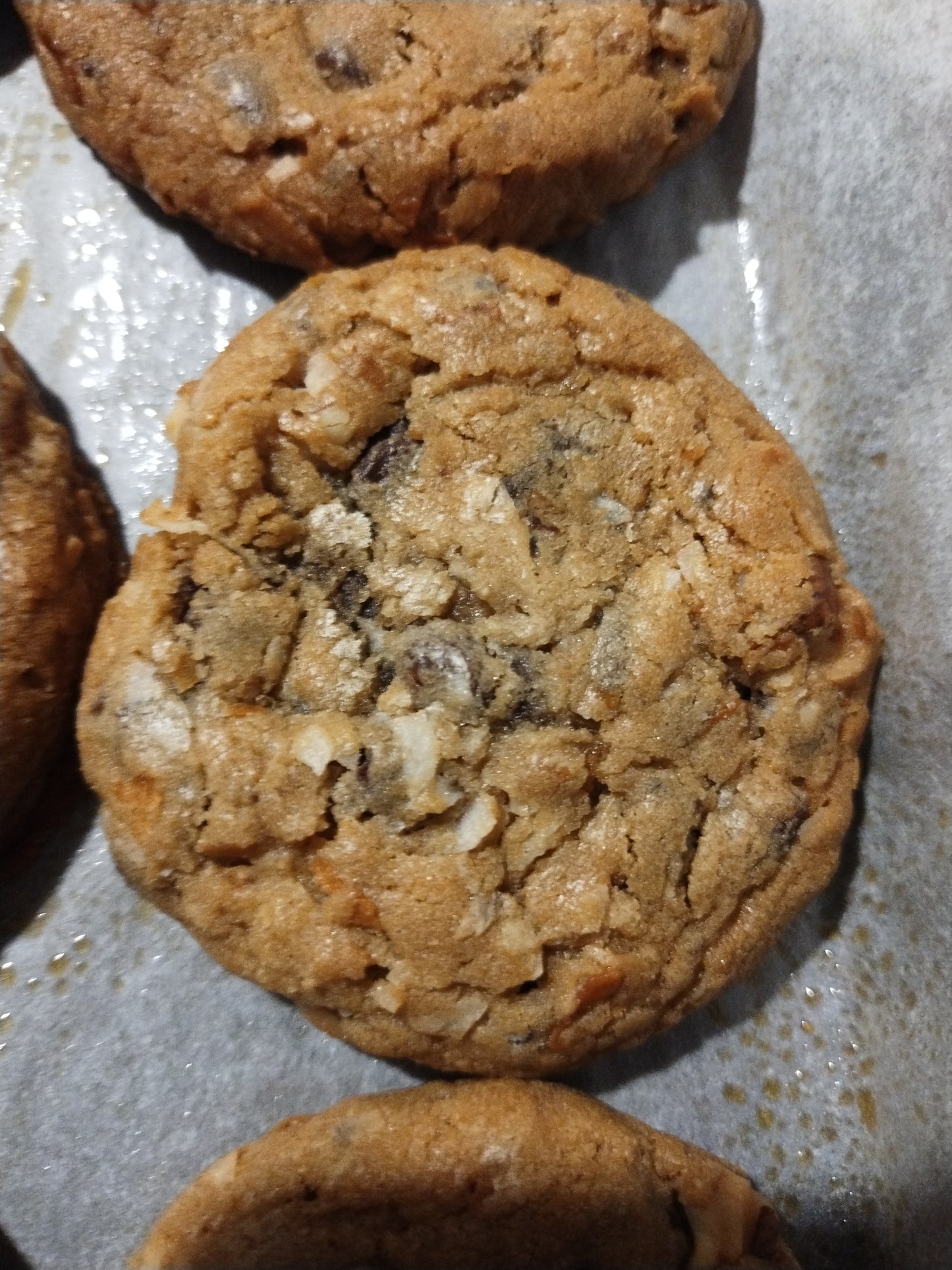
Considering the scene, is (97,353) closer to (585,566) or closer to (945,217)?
(585,566)

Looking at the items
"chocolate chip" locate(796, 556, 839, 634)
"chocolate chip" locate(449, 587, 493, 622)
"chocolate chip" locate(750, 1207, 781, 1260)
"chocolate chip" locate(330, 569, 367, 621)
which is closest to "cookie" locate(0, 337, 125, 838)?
"chocolate chip" locate(330, 569, 367, 621)

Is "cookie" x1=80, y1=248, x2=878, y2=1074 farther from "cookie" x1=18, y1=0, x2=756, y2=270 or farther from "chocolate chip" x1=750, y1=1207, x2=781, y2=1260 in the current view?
"chocolate chip" x1=750, y1=1207, x2=781, y2=1260

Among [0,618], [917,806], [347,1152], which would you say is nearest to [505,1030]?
[347,1152]

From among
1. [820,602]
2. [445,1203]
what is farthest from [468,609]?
[445,1203]

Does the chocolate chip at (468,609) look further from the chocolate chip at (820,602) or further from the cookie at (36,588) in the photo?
the cookie at (36,588)

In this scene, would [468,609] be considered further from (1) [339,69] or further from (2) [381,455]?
(1) [339,69]
